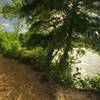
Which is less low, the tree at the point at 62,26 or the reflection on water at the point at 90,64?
the tree at the point at 62,26

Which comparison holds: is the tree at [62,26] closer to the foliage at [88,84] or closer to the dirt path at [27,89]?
the foliage at [88,84]

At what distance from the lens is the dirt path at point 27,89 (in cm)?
730

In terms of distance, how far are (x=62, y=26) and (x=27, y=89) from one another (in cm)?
220

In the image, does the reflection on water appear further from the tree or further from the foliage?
the tree

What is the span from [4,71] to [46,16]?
7.23 feet

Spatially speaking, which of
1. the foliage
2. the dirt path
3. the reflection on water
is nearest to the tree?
the foliage

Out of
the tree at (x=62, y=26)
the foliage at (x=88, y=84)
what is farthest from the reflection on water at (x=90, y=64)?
the tree at (x=62, y=26)

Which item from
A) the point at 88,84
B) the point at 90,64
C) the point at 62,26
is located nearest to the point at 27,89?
the point at 62,26

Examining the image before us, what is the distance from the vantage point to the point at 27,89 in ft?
25.2

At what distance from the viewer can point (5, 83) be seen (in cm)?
777

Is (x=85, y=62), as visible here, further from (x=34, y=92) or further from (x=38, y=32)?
(x=34, y=92)

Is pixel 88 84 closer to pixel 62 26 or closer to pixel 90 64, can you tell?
pixel 62 26

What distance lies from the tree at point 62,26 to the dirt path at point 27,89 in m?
0.65

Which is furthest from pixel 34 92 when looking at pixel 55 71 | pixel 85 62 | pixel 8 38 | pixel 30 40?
pixel 85 62
